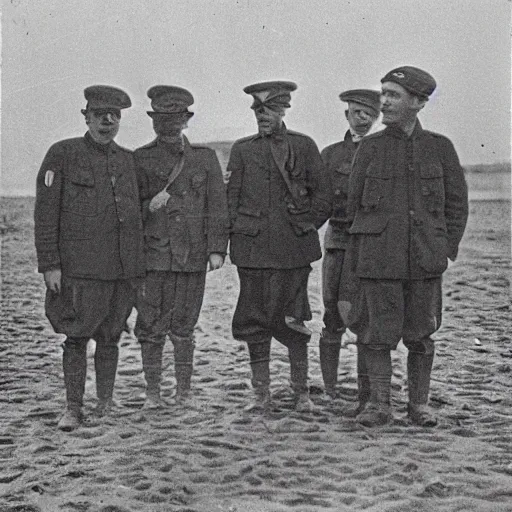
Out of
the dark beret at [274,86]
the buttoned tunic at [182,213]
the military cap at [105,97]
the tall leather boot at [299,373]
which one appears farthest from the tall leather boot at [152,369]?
the dark beret at [274,86]

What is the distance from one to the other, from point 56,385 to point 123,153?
1.72m

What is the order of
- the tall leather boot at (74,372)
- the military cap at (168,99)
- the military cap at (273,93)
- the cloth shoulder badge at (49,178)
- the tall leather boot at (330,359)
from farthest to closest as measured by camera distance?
the tall leather boot at (330,359) < the military cap at (168,99) < the military cap at (273,93) < the tall leather boot at (74,372) < the cloth shoulder badge at (49,178)

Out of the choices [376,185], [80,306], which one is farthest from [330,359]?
[80,306]

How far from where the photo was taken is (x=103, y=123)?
16.9 ft

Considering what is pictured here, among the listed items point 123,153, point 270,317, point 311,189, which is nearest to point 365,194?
point 311,189

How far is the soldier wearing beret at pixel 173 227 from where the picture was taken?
5.39 m

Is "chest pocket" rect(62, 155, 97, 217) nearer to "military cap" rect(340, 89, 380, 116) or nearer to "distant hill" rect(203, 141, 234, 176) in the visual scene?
"distant hill" rect(203, 141, 234, 176)

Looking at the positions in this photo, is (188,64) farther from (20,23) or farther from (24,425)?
(24,425)

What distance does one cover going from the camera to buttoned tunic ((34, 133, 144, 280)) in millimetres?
5051

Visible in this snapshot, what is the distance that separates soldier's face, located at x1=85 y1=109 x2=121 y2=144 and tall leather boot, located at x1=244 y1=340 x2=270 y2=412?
160 centimetres

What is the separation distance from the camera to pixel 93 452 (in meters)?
4.67

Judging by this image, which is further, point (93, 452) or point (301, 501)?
point (93, 452)

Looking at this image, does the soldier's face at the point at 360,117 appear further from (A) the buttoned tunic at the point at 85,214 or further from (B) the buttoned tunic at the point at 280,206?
(A) the buttoned tunic at the point at 85,214

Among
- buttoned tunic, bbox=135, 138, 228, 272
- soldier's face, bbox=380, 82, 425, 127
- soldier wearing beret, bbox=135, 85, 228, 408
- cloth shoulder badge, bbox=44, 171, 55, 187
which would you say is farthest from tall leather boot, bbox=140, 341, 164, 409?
soldier's face, bbox=380, 82, 425, 127
